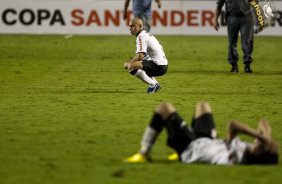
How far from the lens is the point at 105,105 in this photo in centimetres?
1498

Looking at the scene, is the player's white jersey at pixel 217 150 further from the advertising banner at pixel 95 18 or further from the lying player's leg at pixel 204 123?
the advertising banner at pixel 95 18

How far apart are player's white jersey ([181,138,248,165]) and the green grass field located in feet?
0.35

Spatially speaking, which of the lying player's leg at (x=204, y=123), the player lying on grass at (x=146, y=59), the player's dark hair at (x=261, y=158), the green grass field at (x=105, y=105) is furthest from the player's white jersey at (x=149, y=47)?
the player's dark hair at (x=261, y=158)

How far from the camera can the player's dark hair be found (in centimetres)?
927

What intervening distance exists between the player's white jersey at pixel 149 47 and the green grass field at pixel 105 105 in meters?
0.67

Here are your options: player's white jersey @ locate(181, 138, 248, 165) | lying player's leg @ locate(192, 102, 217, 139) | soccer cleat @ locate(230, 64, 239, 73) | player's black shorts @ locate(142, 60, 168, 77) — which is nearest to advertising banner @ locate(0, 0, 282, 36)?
soccer cleat @ locate(230, 64, 239, 73)

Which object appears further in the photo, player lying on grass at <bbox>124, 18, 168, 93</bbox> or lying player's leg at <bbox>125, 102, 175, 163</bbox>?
player lying on grass at <bbox>124, 18, 168, 93</bbox>

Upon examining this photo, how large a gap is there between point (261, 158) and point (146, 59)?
7.77m

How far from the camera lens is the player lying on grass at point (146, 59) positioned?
53.7 ft

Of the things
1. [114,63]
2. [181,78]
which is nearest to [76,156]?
[181,78]

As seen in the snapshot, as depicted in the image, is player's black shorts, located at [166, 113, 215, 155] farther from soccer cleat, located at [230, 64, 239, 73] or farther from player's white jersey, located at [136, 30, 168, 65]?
soccer cleat, located at [230, 64, 239, 73]

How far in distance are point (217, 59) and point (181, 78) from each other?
4879 millimetres

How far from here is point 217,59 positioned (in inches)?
954

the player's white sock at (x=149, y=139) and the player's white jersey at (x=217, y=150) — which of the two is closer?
the player's white jersey at (x=217, y=150)
